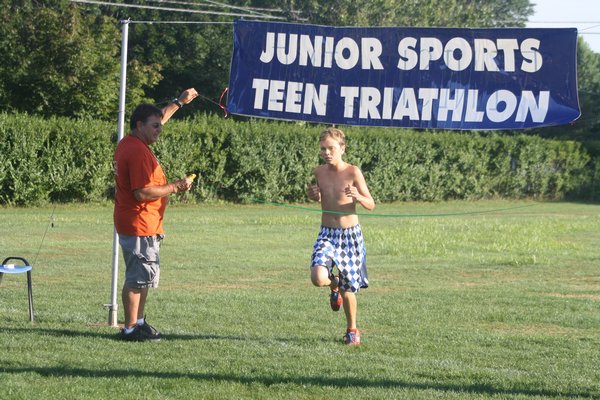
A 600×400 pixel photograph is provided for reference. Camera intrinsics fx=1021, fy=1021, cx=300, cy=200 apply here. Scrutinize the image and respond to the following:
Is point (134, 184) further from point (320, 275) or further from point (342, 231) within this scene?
point (342, 231)

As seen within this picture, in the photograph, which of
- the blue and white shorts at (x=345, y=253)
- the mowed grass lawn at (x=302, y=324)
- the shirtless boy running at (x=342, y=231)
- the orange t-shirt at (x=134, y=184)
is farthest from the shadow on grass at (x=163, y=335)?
the orange t-shirt at (x=134, y=184)

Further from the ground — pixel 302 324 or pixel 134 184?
→ pixel 134 184

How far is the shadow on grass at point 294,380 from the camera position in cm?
728

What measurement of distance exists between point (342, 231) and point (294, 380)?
203cm

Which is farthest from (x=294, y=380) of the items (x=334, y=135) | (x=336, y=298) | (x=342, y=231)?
(x=334, y=135)

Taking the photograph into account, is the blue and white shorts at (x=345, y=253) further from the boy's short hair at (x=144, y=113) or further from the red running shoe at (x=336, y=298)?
the boy's short hair at (x=144, y=113)

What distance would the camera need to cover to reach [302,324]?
10445 millimetres

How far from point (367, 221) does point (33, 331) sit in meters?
18.9

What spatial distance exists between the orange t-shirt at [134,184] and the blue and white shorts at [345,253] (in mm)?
1501

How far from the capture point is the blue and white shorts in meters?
9.06

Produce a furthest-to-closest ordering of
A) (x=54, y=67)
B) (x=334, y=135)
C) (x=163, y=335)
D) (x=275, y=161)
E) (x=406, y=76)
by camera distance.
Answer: (x=54, y=67)
(x=275, y=161)
(x=406, y=76)
(x=163, y=335)
(x=334, y=135)

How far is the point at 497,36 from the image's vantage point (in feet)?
32.7

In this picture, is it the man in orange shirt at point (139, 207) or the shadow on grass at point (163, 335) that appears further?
the shadow on grass at point (163, 335)

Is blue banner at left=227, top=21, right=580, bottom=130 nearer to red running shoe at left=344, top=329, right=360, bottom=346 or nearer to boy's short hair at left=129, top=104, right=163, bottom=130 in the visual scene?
boy's short hair at left=129, top=104, right=163, bottom=130
